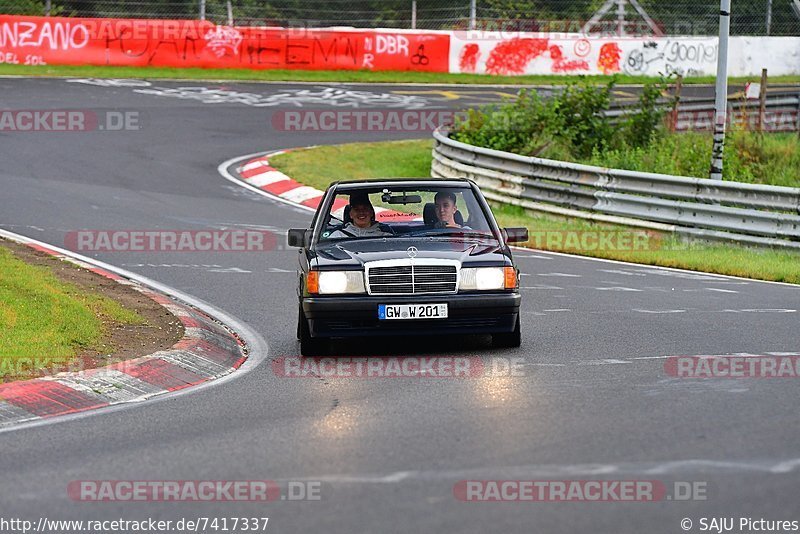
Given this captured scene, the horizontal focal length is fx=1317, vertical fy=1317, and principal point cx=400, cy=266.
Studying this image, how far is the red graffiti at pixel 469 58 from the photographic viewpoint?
40812mm

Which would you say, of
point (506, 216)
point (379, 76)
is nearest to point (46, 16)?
point (379, 76)

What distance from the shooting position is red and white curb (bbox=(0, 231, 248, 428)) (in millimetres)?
8094

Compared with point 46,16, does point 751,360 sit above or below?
below

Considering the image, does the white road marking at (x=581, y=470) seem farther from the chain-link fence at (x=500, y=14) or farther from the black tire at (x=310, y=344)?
the chain-link fence at (x=500, y=14)

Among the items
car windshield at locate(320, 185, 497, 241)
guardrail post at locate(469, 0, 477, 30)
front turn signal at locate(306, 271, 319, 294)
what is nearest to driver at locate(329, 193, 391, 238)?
car windshield at locate(320, 185, 497, 241)

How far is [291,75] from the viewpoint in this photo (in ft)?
123

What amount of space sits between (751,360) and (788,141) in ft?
54.8

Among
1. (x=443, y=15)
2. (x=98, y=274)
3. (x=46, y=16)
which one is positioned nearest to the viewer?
(x=98, y=274)

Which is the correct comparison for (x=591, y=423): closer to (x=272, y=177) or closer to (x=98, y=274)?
(x=98, y=274)

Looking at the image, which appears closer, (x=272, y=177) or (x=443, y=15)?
(x=272, y=177)

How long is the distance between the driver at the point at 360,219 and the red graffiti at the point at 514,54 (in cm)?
3106

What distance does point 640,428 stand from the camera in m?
7.09

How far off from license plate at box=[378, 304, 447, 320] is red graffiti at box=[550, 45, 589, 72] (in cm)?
3269

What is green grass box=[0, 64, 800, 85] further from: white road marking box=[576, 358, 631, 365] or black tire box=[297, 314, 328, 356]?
white road marking box=[576, 358, 631, 365]
